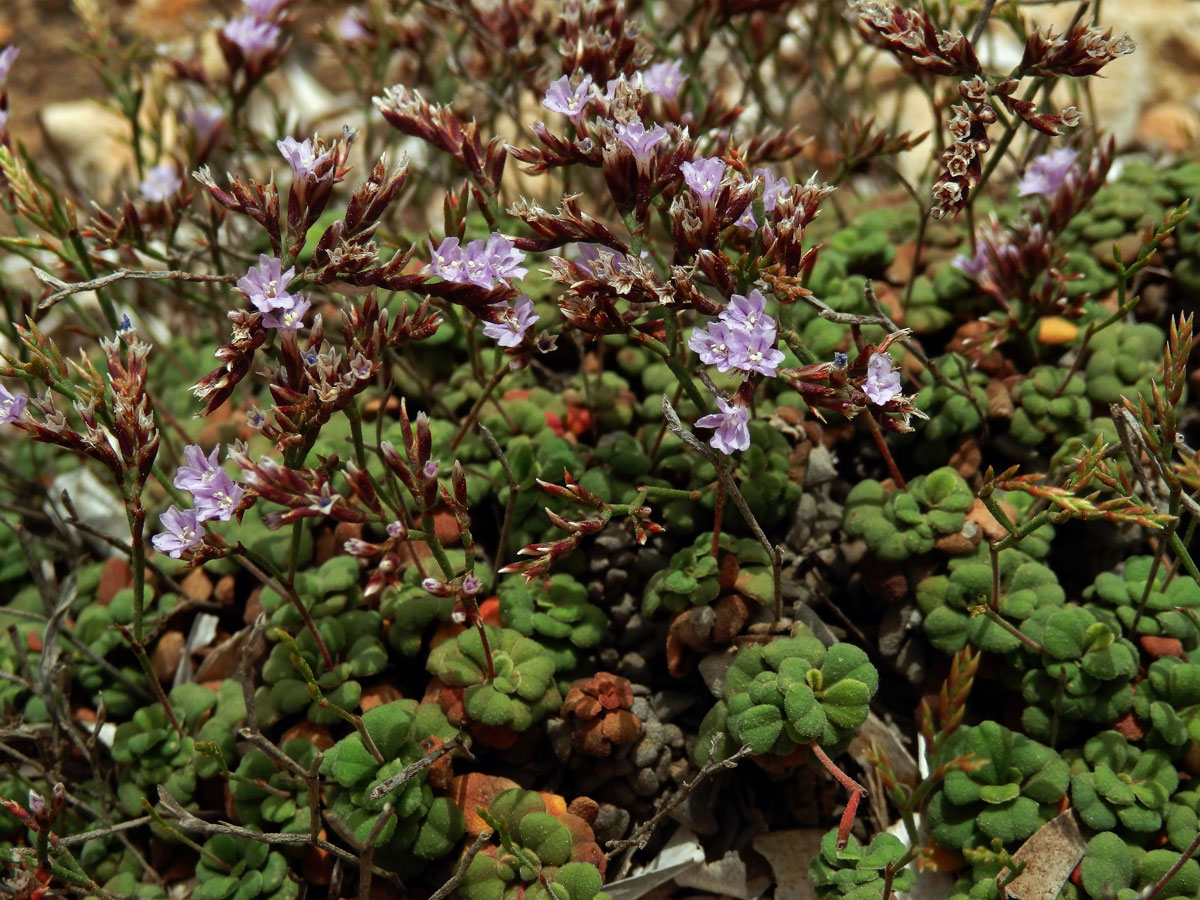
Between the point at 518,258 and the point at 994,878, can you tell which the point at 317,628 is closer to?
the point at 518,258

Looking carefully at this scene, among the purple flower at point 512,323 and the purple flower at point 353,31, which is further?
the purple flower at point 353,31

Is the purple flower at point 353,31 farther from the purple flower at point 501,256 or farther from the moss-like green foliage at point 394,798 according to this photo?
the moss-like green foliage at point 394,798

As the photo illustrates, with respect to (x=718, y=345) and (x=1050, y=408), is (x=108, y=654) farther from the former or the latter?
(x=1050, y=408)

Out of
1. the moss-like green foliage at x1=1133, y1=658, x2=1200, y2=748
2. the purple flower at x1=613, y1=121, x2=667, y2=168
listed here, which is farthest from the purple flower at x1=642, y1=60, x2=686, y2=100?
the moss-like green foliage at x1=1133, y1=658, x2=1200, y2=748

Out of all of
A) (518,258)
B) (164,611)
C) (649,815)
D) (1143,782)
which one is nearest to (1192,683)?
(1143,782)

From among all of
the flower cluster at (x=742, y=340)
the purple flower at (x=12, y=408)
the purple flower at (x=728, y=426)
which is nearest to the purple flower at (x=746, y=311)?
the flower cluster at (x=742, y=340)
